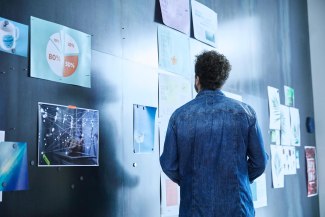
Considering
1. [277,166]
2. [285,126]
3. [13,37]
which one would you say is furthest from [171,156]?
[285,126]

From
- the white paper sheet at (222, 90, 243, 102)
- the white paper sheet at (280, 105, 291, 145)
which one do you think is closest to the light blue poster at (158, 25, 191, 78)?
the white paper sheet at (222, 90, 243, 102)

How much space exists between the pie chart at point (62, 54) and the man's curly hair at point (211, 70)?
0.48m

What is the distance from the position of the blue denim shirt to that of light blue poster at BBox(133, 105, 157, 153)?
311mm

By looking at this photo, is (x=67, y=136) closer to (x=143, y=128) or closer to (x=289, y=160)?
(x=143, y=128)

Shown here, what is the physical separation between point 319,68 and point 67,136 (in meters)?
3.20

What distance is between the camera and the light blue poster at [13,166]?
1.30m

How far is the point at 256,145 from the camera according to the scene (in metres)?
1.55

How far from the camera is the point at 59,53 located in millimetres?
1548

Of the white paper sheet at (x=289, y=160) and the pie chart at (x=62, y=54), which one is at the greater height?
the pie chart at (x=62, y=54)

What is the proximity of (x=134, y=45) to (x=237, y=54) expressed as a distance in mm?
1105

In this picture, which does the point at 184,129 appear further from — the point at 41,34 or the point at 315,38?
the point at 315,38

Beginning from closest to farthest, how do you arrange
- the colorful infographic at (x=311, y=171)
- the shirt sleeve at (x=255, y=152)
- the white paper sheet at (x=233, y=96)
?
the shirt sleeve at (x=255, y=152)
the white paper sheet at (x=233, y=96)
the colorful infographic at (x=311, y=171)

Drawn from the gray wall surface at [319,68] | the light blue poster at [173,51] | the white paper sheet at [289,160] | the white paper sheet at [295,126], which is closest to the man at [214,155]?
the light blue poster at [173,51]

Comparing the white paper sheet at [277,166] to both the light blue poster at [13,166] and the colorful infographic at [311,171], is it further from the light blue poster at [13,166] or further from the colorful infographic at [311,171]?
the light blue poster at [13,166]
